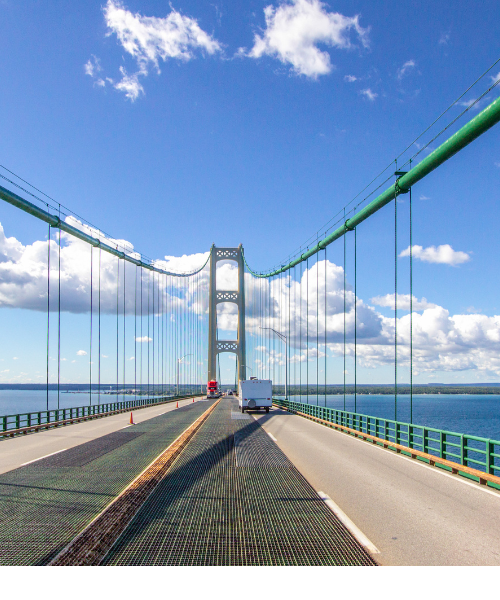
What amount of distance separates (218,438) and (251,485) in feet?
33.7

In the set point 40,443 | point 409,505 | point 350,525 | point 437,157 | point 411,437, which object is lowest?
point 40,443

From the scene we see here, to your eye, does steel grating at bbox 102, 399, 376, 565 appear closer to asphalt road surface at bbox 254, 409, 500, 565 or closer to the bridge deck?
the bridge deck

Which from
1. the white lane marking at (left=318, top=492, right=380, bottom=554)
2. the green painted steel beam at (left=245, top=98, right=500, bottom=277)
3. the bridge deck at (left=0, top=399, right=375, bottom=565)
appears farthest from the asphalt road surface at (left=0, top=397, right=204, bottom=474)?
the green painted steel beam at (left=245, top=98, right=500, bottom=277)

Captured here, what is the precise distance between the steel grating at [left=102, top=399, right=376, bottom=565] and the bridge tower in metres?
69.1

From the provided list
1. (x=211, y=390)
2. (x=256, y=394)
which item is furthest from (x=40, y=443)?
(x=211, y=390)

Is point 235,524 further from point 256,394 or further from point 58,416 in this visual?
point 256,394

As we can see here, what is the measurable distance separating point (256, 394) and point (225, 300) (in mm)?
46188

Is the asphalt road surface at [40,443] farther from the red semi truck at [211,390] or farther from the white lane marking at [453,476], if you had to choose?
the red semi truck at [211,390]

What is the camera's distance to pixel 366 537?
7.26 metres

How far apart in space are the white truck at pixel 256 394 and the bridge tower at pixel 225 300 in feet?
128

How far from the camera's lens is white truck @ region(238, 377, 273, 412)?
41.1 meters

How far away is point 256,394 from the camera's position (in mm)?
41438
